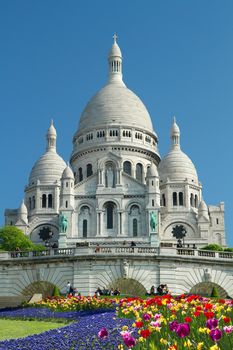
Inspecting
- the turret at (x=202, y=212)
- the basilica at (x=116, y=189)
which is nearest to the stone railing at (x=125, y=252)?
the basilica at (x=116, y=189)

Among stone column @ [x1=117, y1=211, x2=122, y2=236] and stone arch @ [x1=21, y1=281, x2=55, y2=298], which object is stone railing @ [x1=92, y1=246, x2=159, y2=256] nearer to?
stone arch @ [x1=21, y1=281, x2=55, y2=298]

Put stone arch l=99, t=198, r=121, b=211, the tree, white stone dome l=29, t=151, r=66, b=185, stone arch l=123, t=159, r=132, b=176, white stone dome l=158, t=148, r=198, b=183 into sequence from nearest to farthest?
the tree → stone arch l=99, t=198, r=121, b=211 → stone arch l=123, t=159, r=132, b=176 → white stone dome l=158, t=148, r=198, b=183 → white stone dome l=29, t=151, r=66, b=185

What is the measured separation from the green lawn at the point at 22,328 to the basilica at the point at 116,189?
61608mm

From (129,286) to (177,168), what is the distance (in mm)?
67917

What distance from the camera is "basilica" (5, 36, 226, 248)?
89.5m

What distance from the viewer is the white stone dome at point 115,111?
105375 millimetres

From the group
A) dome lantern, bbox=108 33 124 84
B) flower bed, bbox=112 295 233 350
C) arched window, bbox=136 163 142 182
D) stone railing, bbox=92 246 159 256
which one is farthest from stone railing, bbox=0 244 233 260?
dome lantern, bbox=108 33 124 84

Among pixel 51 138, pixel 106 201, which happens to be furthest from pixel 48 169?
pixel 106 201

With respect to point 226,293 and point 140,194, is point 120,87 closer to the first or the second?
point 140,194

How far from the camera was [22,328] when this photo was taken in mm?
18953

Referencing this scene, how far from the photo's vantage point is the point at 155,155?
10569cm

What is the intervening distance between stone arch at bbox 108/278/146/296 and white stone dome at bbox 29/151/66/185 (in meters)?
68.1

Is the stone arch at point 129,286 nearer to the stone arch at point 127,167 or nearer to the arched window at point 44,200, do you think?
the stone arch at point 127,167

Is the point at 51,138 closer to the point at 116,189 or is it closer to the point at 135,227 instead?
the point at 116,189
